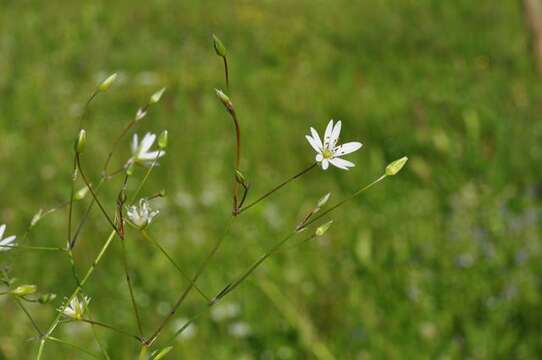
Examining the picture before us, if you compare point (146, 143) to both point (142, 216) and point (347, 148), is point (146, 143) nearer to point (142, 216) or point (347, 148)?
point (142, 216)

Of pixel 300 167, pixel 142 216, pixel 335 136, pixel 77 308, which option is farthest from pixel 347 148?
pixel 300 167

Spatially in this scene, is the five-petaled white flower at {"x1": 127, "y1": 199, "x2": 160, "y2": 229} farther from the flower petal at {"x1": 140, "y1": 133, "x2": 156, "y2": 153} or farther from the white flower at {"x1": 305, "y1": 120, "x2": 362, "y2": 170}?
the white flower at {"x1": 305, "y1": 120, "x2": 362, "y2": 170}

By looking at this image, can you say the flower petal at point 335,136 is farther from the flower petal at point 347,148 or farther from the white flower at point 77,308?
the white flower at point 77,308

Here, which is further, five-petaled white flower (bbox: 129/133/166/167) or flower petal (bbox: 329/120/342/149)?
five-petaled white flower (bbox: 129/133/166/167)

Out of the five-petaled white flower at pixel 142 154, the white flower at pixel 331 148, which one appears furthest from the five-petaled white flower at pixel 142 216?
the white flower at pixel 331 148

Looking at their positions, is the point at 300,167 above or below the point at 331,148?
below

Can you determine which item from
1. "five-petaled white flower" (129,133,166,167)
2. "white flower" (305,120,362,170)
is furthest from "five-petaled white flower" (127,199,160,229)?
"white flower" (305,120,362,170)
